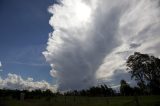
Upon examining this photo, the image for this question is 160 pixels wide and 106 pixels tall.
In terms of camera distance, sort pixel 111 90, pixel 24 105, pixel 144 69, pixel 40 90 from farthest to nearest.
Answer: pixel 111 90 → pixel 40 90 → pixel 144 69 → pixel 24 105

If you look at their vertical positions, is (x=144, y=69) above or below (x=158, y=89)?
above

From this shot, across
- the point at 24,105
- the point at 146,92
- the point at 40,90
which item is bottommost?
the point at 24,105

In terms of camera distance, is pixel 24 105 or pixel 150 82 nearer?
pixel 24 105

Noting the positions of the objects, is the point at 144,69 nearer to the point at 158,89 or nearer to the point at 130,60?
the point at 130,60

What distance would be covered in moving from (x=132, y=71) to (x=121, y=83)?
1232 inches

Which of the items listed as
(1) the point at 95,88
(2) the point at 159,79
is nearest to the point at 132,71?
(2) the point at 159,79

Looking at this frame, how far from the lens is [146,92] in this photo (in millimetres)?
85375

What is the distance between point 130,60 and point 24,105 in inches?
2014

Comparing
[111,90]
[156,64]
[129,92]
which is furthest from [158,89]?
[111,90]

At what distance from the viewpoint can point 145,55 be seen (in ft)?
265

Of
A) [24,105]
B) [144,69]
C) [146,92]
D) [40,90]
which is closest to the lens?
[24,105]

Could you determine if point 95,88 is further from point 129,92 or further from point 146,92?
point 146,92

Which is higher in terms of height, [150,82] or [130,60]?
[130,60]

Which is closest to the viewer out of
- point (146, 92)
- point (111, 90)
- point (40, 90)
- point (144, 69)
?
point (144, 69)
